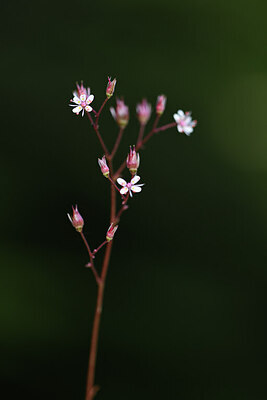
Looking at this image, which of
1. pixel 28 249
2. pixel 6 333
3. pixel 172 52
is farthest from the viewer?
pixel 172 52

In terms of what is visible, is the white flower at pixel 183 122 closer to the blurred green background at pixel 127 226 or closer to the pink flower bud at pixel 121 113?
the pink flower bud at pixel 121 113

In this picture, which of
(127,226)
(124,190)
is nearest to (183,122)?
(124,190)

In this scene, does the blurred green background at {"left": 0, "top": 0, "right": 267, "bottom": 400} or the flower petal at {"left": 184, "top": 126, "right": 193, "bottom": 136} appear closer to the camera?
the flower petal at {"left": 184, "top": 126, "right": 193, "bottom": 136}

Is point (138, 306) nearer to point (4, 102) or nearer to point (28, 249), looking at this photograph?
point (28, 249)

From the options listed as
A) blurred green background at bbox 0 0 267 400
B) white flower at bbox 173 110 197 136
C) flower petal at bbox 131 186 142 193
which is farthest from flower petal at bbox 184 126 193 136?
blurred green background at bbox 0 0 267 400

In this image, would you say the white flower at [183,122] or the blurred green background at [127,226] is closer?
the white flower at [183,122]

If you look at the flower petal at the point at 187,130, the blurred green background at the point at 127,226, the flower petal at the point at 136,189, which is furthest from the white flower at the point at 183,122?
the blurred green background at the point at 127,226

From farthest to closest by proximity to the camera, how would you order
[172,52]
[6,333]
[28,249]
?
[172,52] → [28,249] → [6,333]

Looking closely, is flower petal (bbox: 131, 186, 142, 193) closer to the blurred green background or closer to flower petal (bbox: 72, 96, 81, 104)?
flower petal (bbox: 72, 96, 81, 104)

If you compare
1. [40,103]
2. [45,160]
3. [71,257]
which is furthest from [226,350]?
[40,103]
